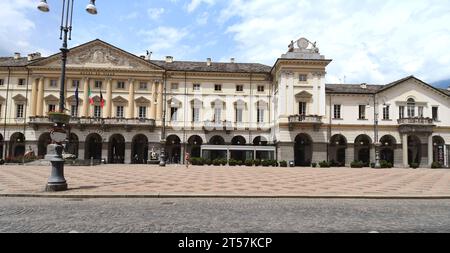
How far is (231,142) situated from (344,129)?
16.4 meters

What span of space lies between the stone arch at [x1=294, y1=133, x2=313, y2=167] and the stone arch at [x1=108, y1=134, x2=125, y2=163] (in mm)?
25660

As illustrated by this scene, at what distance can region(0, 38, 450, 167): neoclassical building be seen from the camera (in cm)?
4578

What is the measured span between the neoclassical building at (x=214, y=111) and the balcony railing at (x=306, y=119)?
529 millimetres

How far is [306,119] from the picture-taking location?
4425cm

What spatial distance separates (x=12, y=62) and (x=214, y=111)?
31.9 m

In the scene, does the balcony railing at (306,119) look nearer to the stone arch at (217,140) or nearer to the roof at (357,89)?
the roof at (357,89)

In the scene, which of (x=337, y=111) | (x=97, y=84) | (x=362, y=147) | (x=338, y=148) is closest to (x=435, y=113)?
(x=362, y=147)

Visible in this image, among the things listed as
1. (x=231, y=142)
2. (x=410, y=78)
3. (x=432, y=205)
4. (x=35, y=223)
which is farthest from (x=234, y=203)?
(x=410, y=78)

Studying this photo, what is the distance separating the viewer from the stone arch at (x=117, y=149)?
49.2m

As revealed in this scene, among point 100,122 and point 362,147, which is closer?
point 100,122

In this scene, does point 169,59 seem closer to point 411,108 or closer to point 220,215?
point 411,108

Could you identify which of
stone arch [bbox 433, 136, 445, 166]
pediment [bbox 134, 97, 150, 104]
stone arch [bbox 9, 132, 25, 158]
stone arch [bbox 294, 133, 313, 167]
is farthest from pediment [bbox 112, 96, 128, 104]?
stone arch [bbox 433, 136, 445, 166]

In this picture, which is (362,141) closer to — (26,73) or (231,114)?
(231,114)

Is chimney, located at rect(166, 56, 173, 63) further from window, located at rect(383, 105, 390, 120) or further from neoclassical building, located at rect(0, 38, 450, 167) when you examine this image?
window, located at rect(383, 105, 390, 120)
